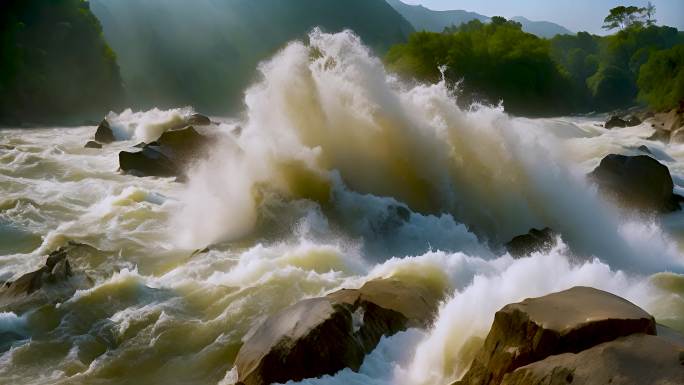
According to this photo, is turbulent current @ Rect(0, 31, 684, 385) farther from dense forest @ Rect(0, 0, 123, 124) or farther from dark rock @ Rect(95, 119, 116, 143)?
dense forest @ Rect(0, 0, 123, 124)

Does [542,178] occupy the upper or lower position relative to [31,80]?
lower

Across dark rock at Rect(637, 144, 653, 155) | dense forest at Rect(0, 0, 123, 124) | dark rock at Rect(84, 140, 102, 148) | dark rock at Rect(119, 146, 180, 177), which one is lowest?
dark rock at Rect(637, 144, 653, 155)

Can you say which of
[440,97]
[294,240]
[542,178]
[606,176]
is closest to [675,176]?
[606,176]

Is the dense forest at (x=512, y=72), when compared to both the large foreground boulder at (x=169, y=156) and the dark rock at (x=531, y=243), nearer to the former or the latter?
the large foreground boulder at (x=169, y=156)

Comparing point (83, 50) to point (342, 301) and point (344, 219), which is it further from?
point (342, 301)

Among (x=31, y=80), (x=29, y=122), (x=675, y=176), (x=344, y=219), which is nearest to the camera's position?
(x=344, y=219)

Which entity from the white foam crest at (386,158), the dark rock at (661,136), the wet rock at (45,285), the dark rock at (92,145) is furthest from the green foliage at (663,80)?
the wet rock at (45,285)

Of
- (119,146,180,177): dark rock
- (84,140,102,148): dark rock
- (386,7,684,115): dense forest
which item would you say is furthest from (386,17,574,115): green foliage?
(119,146,180,177): dark rock
